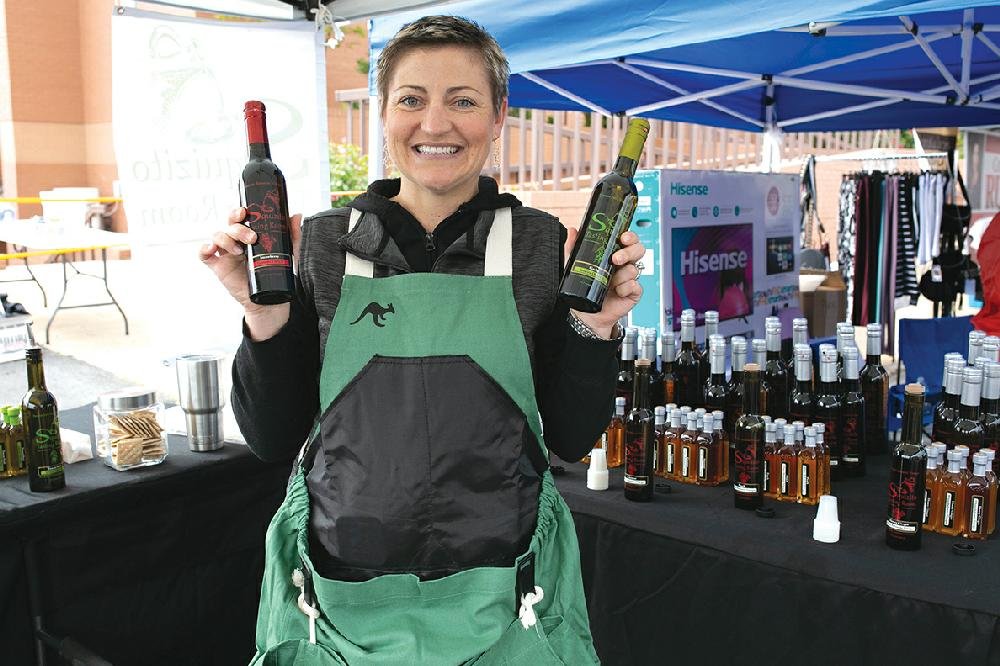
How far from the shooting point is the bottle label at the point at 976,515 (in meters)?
1.61

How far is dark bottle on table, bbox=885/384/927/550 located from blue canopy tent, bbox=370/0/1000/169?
0.98 m

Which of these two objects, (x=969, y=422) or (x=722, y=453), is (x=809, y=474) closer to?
(x=722, y=453)

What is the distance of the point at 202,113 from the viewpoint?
9.97 ft

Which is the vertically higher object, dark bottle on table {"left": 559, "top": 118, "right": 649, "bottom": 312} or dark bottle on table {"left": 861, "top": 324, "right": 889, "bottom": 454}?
dark bottle on table {"left": 559, "top": 118, "right": 649, "bottom": 312}

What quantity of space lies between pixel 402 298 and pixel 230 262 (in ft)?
0.78

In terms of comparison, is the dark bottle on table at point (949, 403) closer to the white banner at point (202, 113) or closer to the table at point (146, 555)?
the table at point (146, 555)

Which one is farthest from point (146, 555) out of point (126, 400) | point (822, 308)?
point (822, 308)

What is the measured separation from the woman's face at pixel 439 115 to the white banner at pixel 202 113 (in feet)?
6.66

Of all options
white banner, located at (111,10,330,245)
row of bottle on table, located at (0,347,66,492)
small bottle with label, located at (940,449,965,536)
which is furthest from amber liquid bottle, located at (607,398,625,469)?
white banner, located at (111,10,330,245)

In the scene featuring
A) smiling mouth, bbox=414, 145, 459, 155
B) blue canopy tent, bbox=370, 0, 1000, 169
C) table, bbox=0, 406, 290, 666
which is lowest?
table, bbox=0, 406, 290, 666

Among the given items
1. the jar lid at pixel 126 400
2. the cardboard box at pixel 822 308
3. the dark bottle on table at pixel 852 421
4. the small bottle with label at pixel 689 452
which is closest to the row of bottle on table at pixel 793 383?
the dark bottle on table at pixel 852 421

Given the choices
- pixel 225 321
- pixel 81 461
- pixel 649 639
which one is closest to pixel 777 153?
pixel 225 321

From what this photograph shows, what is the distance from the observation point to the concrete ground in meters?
3.62

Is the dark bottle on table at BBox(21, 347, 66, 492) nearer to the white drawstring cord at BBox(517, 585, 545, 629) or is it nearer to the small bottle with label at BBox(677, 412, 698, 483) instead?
the white drawstring cord at BBox(517, 585, 545, 629)
